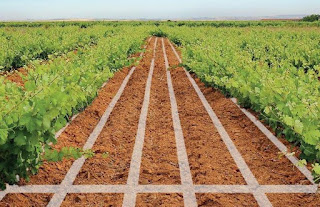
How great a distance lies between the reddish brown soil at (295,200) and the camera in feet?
13.0

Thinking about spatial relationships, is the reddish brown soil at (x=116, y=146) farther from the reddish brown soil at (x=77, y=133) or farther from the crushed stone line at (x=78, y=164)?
the reddish brown soil at (x=77, y=133)

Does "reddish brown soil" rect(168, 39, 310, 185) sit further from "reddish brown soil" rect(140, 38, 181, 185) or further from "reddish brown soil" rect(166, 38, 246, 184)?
"reddish brown soil" rect(140, 38, 181, 185)

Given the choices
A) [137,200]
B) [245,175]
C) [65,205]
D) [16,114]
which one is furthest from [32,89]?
[245,175]

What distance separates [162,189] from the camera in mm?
4277

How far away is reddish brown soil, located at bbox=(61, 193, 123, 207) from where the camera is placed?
3.96m

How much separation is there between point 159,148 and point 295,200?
2.19m

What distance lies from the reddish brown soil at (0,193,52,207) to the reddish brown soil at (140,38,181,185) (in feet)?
3.83

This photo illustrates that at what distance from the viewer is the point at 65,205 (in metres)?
3.94

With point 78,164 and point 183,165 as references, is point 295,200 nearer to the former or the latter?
point 183,165

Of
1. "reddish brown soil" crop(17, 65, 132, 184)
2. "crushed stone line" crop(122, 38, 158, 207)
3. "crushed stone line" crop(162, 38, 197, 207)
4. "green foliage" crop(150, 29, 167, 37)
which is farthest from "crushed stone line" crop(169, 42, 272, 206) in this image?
"green foliage" crop(150, 29, 167, 37)

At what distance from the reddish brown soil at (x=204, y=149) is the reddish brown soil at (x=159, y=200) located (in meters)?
0.47

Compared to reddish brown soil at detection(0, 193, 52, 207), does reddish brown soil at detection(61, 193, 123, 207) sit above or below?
below

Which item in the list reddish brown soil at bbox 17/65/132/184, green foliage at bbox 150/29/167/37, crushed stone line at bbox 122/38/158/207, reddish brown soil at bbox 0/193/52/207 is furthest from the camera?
green foliage at bbox 150/29/167/37

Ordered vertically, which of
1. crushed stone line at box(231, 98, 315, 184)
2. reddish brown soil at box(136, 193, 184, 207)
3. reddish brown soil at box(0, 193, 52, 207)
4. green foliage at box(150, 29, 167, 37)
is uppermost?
reddish brown soil at box(0, 193, 52, 207)
